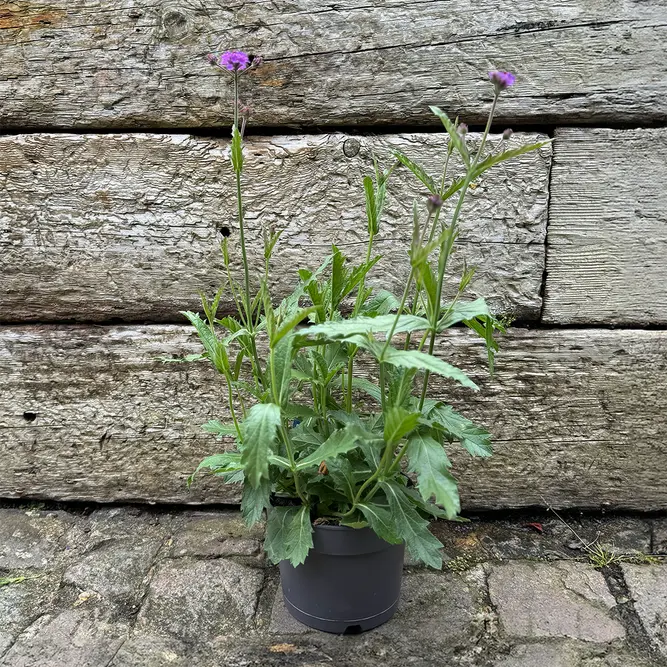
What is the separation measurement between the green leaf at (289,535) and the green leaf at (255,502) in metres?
0.08

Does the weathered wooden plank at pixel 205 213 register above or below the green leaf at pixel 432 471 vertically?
above

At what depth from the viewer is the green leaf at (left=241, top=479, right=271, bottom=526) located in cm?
132

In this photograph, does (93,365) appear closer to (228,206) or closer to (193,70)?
(228,206)

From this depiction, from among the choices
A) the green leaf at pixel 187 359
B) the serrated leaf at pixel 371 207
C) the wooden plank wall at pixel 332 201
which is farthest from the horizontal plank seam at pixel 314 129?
the green leaf at pixel 187 359

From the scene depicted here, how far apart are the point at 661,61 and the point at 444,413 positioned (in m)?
1.09

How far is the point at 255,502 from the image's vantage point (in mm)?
1334

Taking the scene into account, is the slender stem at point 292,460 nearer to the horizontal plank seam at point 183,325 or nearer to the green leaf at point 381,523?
the green leaf at point 381,523

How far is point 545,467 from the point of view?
75.5 inches

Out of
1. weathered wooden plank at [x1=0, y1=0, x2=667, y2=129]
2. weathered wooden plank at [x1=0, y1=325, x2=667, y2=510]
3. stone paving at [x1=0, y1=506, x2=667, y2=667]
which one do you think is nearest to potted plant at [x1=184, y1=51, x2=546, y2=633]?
stone paving at [x1=0, y1=506, x2=667, y2=667]

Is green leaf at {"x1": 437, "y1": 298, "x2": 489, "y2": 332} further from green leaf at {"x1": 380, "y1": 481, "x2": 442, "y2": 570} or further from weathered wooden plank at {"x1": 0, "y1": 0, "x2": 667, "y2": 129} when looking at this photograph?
weathered wooden plank at {"x1": 0, "y1": 0, "x2": 667, "y2": 129}

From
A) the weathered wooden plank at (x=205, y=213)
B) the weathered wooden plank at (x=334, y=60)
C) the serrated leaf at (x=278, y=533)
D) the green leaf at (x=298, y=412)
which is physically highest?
the weathered wooden plank at (x=334, y=60)

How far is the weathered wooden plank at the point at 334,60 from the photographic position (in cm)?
166

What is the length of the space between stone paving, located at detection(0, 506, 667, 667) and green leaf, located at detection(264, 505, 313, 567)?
0.85 ft

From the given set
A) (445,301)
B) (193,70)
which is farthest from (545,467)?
(193,70)
